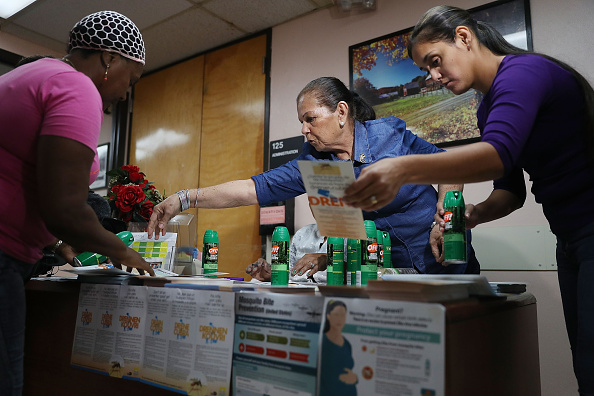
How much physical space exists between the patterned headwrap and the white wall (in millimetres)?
1880

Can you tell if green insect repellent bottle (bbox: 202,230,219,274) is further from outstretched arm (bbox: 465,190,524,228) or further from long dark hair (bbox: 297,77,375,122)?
outstretched arm (bbox: 465,190,524,228)

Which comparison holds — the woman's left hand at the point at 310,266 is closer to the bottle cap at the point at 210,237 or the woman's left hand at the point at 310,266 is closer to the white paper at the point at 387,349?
the bottle cap at the point at 210,237

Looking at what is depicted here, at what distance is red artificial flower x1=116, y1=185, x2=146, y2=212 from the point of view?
6.59ft

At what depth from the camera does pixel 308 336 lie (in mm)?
789

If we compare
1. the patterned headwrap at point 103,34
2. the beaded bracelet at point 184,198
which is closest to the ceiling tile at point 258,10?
the beaded bracelet at point 184,198

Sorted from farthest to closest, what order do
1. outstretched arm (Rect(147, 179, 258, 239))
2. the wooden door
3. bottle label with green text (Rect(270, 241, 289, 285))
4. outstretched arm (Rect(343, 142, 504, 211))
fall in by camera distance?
1. the wooden door
2. outstretched arm (Rect(147, 179, 258, 239))
3. bottle label with green text (Rect(270, 241, 289, 285))
4. outstretched arm (Rect(343, 142, 504, 211))

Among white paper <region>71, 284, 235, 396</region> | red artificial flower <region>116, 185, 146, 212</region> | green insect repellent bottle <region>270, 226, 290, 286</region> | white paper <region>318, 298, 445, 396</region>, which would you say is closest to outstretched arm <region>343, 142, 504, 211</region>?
white paper <region>318, 298, 445, 396</region>

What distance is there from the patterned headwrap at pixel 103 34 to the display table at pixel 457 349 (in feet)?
2.15

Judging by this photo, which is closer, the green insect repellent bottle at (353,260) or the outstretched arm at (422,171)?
the outstretched arm at (422,171)

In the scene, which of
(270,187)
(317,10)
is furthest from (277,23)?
(270,187)

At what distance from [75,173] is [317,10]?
2.73 metres

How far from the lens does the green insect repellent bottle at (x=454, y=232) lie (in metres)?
1.10

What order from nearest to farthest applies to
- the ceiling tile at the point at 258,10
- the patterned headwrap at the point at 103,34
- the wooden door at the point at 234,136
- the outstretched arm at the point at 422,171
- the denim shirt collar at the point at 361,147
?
1. the outstretched arm at the point at 422,171
2. the patterned headwrap at the point at 103,34
3. the denim shirt collar at the point at 361,147
4. the ceiling tile at the point at 258,10
5. the wooden door at the point at 234,136

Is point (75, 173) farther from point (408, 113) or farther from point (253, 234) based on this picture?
point (253, 234)
